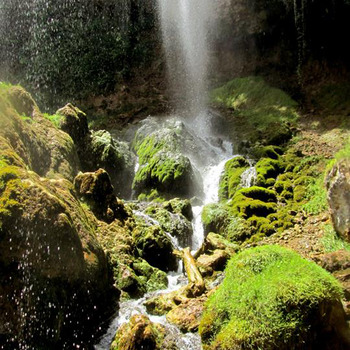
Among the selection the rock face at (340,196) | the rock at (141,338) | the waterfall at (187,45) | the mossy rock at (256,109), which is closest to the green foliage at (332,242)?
the rock face at (340,196)

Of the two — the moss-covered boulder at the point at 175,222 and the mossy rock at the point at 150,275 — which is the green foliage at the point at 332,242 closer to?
the mossy rock at the point at 150,275

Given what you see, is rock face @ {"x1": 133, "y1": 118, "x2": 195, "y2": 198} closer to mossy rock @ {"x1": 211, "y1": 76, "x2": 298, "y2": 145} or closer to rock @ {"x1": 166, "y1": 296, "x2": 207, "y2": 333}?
mossy rock @ {"x1": 211, "y1": 76, "x2": 298, "y2": 145}

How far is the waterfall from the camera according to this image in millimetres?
21625

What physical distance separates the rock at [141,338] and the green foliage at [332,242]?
3.47m

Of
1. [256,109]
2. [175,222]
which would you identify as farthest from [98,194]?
[256,109]

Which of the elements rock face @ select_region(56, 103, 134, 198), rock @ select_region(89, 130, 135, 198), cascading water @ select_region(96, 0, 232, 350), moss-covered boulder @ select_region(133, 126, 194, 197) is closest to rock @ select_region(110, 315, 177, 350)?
cascading water @ select_region(96, 0, 232, 350)

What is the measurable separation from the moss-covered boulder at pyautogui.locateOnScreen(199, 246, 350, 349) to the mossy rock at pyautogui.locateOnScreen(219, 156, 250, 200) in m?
7.12

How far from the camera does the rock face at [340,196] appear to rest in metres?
5.25

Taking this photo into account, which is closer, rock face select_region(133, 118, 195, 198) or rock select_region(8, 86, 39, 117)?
rock select_region(8, 86, 39, 117)

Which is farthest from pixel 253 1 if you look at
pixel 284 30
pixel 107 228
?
pixel 107 228

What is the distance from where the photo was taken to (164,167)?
12.4 meters

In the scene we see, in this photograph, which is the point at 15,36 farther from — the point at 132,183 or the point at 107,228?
the point at 107,228

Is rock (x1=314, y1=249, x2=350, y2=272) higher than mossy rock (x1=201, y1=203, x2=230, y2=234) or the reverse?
higher

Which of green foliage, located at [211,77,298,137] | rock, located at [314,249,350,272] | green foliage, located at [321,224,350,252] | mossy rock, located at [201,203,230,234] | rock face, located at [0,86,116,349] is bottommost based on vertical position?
mossy rock, located at [201,203,230,234]
